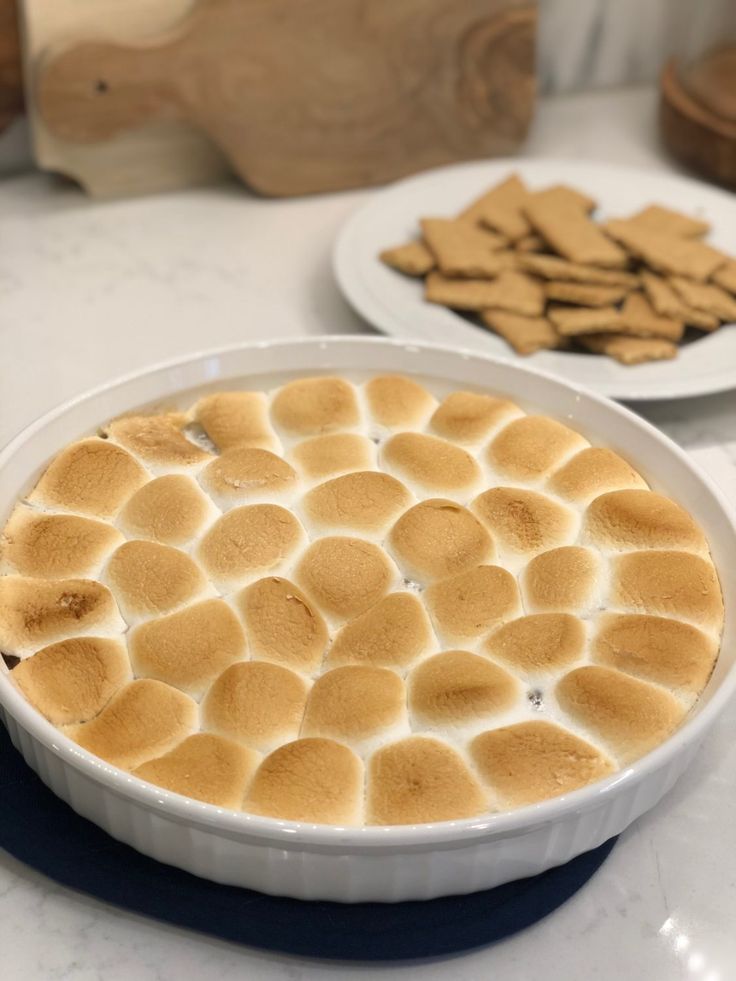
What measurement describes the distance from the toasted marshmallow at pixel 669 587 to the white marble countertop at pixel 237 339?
4.3 inches

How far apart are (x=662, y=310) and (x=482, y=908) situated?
0.69m

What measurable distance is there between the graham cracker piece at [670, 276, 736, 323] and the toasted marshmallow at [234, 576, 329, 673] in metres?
0.62

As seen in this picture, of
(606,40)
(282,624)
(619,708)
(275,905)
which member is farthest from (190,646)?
(606,40)

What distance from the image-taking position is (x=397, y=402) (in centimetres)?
95

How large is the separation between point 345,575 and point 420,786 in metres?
0.18

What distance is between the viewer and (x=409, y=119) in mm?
1495

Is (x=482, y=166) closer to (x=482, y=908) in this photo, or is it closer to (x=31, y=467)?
(x=31, y=467)

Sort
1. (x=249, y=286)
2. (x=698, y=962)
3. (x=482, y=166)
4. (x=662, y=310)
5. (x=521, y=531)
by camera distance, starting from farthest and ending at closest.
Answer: (x=482, y=166) → (x=249, y=286) → (x=662, y=310) → (x=521, y=531) → (x=698, y=962)

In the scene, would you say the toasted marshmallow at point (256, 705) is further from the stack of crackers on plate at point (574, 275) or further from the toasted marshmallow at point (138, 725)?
the stack of crackers on plate at point (574, 275)

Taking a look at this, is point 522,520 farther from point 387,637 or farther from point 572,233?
point 572,233

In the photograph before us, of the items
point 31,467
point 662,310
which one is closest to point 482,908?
point 31,467

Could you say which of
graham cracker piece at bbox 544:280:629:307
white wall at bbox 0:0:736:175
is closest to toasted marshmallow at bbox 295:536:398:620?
graham cracker piece at bbox 544:280:629:307

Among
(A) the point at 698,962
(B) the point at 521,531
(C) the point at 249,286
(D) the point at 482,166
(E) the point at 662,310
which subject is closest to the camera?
(A) the point at 698,962

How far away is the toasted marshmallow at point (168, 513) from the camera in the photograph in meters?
0.82
